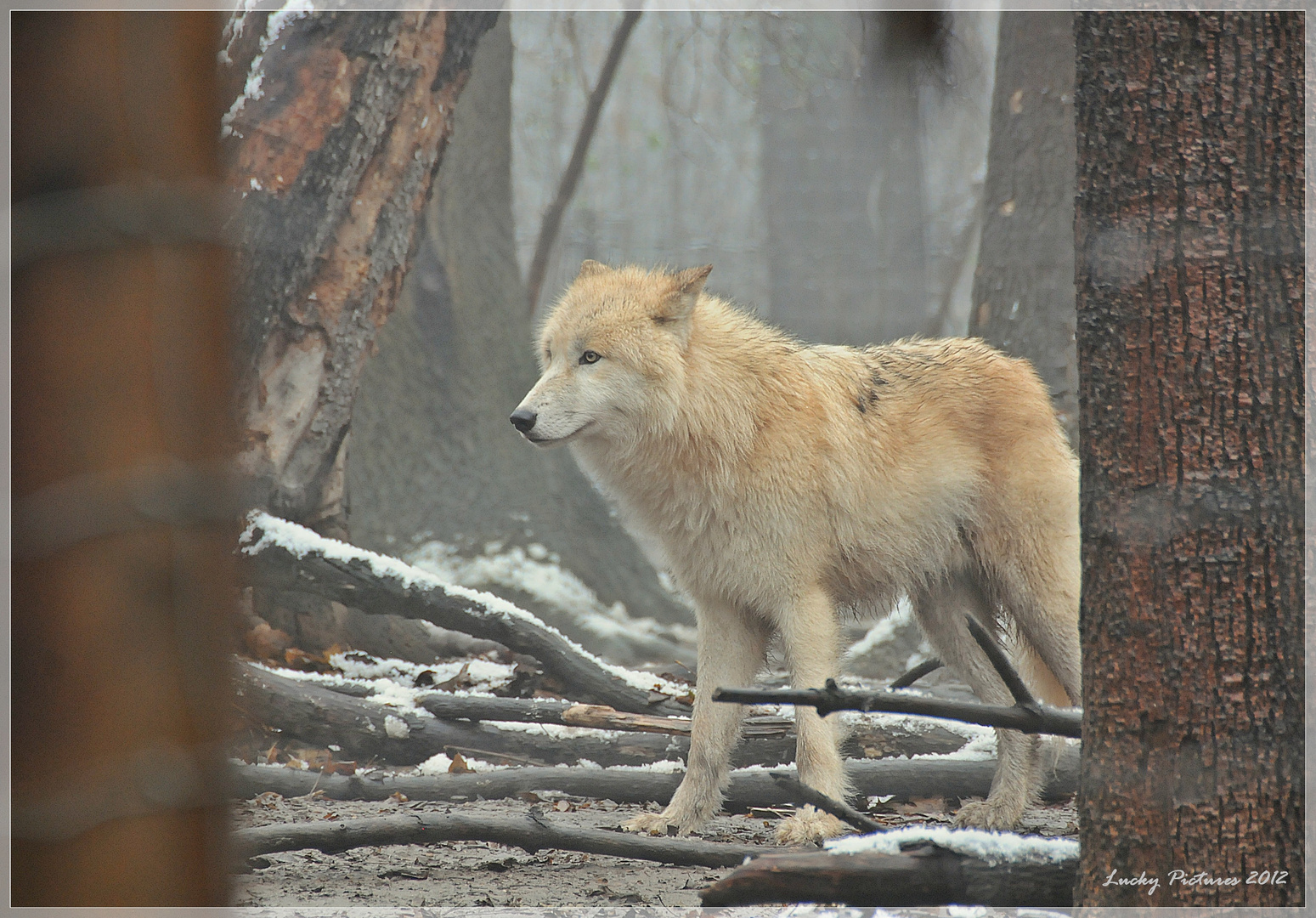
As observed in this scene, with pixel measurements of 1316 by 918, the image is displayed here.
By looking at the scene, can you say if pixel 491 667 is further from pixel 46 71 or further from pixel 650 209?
pixel 650 209

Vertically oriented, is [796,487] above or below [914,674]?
above

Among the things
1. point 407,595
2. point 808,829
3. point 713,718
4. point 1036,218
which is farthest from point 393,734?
point 1036,218

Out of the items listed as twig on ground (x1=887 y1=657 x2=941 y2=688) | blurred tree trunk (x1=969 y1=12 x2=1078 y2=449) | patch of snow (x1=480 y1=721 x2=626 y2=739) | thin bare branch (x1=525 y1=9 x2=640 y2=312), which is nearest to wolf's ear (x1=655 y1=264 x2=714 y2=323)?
twig on ground (x1=887 y1=657 x2=941 y2=688)

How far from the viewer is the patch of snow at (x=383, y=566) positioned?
5676mm

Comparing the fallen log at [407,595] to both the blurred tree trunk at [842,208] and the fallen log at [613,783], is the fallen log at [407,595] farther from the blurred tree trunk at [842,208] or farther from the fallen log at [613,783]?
the blurred tree trunk at [842,208]

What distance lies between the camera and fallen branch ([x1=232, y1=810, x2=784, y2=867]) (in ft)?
11.0

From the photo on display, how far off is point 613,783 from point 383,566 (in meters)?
1.97

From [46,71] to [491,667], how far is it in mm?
5295

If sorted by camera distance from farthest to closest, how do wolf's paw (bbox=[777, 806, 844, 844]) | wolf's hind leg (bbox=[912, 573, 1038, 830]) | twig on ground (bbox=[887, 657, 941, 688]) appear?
wolf's hind leg (bbox=[912, 573, 1038, 830]), wolf's paw (bbox=[777, 806, 844, 844]), twig on ground (bbox=[887, 657, 941, 688])

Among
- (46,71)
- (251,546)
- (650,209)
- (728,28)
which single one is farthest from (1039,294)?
(650,209)

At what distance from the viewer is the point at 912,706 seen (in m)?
2.31

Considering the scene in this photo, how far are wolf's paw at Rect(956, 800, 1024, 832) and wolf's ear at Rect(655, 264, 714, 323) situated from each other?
2503mm

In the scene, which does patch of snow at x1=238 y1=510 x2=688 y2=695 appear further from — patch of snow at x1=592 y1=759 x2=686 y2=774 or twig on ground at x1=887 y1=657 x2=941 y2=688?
twig on ground at x1=887 y1=657 x2=941 y2=688

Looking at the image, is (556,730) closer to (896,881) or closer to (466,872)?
(466,872)
